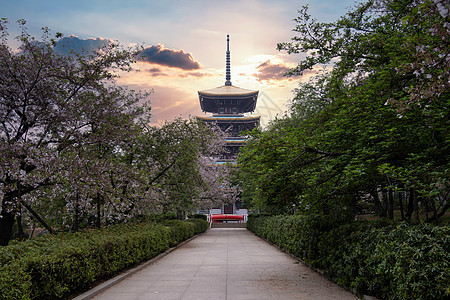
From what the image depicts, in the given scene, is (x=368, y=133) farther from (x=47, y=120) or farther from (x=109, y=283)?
(x=47, y=120)

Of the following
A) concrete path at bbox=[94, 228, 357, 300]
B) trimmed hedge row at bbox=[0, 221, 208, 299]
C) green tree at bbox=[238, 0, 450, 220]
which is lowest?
concrete path at bbox=[94, 228, 357, 300]

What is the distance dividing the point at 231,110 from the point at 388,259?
56.7 meters

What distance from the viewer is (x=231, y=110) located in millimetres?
61469

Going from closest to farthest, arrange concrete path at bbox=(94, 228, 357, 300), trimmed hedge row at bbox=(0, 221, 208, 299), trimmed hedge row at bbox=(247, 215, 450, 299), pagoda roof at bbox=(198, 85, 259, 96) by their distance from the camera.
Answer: trimmed hedge row at bbox=(247, 215, 450, 299) < trimmed hedge row at bbox=(0, 221, 208, 299) < concrete path at bbox=(94, 228, 357, 300) < pagoda roof at bbox=(198, 85, 259, 96)

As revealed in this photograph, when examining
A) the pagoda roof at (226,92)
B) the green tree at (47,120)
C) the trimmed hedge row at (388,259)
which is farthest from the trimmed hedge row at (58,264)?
the pagoda roof at (226,92)

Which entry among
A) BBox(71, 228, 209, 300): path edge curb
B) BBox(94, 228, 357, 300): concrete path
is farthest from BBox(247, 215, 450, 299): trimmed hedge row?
BBox(71, 228, 209, 300): path edge curb

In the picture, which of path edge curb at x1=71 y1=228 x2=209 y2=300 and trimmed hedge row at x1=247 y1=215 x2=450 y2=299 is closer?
Answer: trimmed hedge row at x1=247 y1=215 x2=450 y2=299

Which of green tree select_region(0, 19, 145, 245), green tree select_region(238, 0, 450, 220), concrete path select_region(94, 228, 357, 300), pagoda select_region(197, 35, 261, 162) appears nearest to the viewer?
green tree select_region(238, 0, 450, 220)

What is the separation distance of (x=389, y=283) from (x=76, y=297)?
5361 mm

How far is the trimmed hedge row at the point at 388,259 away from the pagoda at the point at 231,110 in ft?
148

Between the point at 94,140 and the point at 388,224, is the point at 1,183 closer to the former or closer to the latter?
the point at 94,140

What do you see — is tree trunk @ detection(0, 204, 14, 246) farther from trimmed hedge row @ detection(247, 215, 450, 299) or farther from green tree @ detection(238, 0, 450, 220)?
trimmed hedge row @ detection(247, 215, 450, 299)

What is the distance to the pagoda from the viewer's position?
55.0 m

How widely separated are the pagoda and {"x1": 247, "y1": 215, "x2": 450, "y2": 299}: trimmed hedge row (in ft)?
148
